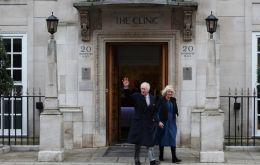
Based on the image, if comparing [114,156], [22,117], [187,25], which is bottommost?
[114,156]

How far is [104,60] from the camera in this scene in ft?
50.7

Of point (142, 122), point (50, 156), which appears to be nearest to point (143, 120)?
point (142, 122)

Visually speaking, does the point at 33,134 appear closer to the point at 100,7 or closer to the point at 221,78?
the point at 100,7

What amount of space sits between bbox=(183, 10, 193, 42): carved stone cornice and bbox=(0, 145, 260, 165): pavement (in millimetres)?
2928

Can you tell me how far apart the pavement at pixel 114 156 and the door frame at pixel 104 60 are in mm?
620

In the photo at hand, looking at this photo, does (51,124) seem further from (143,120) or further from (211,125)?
(211,125)

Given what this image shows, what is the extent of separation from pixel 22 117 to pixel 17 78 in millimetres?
1112

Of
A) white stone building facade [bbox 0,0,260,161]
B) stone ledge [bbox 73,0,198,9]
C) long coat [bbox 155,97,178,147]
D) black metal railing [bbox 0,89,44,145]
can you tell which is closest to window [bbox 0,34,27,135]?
black metal railing [bbox 0,89,44,145]

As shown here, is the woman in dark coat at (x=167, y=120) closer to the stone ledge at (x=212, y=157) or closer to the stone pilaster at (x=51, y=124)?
the stone ledge at (x=212, y=157)

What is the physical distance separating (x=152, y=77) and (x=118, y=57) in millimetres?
1252

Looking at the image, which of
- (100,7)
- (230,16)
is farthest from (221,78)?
(100,7)

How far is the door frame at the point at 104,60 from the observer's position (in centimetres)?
1527

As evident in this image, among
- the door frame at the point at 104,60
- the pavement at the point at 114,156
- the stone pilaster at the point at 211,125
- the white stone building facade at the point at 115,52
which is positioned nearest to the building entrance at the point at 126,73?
the white stone building facade at the point at 115,52

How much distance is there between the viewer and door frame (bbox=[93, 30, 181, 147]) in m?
15.3
